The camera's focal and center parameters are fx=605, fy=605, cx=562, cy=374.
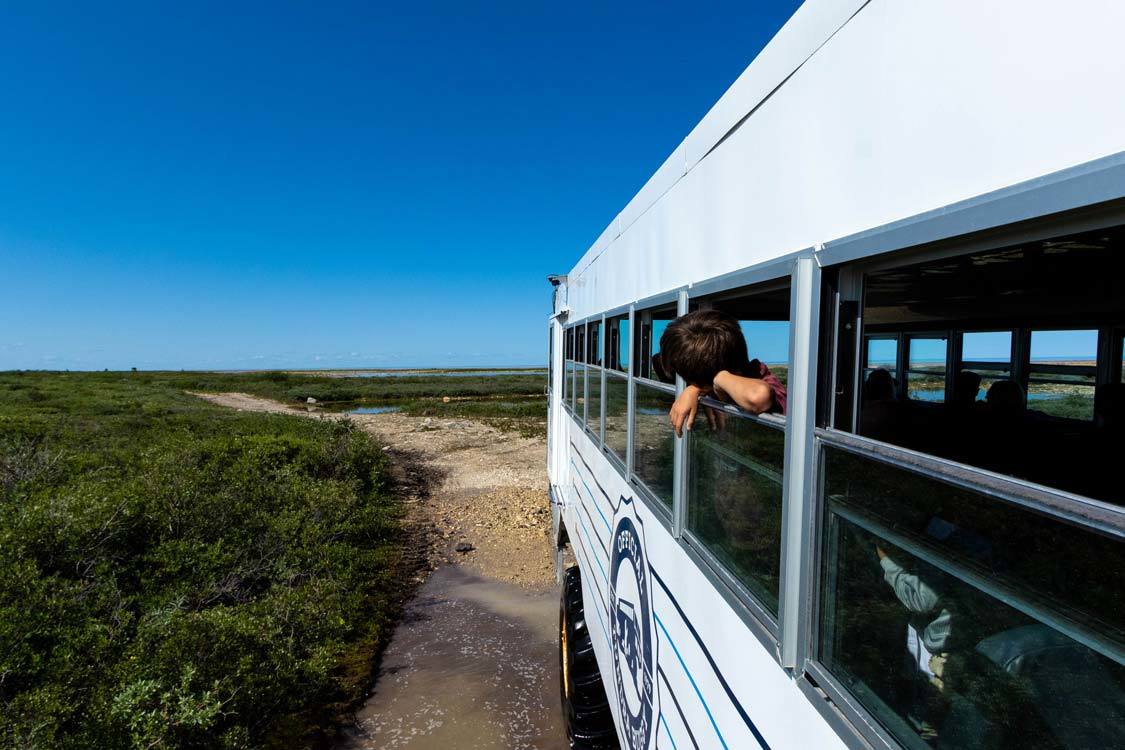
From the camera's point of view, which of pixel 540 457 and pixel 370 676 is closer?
pixel 370 676

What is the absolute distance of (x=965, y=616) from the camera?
91 cm

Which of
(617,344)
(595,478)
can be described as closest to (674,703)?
(617,344)

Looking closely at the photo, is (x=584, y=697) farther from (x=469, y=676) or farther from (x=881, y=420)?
(x=881, y=420)

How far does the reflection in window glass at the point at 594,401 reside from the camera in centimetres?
400

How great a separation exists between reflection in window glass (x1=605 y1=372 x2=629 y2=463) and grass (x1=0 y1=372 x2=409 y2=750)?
10.3 feet

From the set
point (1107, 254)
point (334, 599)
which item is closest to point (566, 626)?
point (334, 599)

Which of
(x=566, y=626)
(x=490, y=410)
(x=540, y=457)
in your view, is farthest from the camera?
(x=490, y=410)

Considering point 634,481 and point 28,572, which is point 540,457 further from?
point 634,481

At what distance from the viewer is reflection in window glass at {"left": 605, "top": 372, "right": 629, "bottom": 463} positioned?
123 inches

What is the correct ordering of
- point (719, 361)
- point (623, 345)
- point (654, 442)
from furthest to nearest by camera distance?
point (623, 345) < point (654, 442) < point (719, 361)

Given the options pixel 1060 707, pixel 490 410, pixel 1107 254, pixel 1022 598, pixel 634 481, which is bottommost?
pixel 490 410

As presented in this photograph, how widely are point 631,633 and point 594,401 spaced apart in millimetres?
1829

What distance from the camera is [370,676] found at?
5656 mm

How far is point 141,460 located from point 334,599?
4.86 metres
